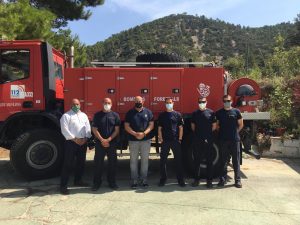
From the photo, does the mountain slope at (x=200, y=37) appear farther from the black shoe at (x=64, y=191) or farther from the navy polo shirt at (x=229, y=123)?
the black shoe at (x=64, y=191)

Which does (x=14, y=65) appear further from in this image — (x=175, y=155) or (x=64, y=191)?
(x=175, y=155)

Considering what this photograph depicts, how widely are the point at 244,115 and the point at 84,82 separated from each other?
3.36m

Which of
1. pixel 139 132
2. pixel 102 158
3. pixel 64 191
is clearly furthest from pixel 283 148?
pixel 64 191

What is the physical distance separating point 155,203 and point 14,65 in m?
4.16

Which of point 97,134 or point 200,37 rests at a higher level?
point 200,37

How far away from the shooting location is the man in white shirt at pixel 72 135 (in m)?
7.82

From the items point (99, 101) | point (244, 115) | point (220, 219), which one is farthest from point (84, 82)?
point (220, 219)

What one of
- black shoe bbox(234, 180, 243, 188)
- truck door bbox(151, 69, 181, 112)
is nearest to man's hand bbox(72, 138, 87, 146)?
truck door bbox(151, 69, 181, 112)

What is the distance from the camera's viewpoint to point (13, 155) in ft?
28.1

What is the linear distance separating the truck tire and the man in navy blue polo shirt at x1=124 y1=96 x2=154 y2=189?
155 centimetres

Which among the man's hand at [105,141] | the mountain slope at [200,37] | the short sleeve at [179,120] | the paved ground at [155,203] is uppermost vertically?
the mountain slope at [200,37]

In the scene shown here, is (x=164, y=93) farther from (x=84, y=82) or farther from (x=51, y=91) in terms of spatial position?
(x=51, y=91)

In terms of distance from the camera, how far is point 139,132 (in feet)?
26.8

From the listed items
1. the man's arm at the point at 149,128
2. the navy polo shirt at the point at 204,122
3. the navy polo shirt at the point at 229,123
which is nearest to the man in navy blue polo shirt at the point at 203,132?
the navy polo shirt at the point at 204,122
